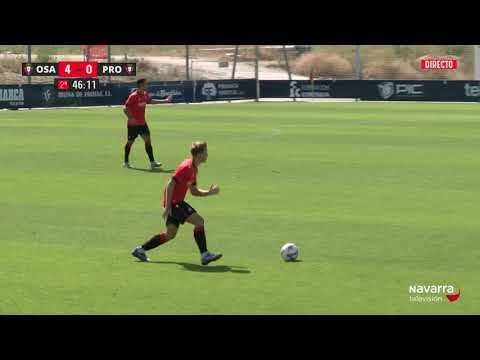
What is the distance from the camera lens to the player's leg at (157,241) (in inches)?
516

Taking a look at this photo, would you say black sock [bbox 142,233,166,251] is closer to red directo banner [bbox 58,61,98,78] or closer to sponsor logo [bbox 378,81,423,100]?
red directo banner [bbox 58,61,98,78]

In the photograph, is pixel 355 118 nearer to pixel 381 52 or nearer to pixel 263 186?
pixel 263 186

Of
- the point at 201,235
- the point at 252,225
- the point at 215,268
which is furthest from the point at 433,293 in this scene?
the point at 252,225

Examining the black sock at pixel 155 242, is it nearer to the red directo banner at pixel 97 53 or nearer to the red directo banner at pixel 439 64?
the red directo banner at pixel 97 53

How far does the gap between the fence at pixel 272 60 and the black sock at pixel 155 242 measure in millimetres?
60490

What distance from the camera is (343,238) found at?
14977mm

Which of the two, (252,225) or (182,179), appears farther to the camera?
(252,225)

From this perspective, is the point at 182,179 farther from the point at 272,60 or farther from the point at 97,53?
the point at 272,60

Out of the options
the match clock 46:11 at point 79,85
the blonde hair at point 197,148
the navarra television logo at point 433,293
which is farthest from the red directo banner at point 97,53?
the navarra television logo at point 433,293

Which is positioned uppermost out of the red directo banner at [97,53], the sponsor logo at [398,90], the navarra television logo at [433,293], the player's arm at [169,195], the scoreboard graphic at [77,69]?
the red directo banner at [97,53]

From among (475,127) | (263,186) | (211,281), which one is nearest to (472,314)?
(211,281)

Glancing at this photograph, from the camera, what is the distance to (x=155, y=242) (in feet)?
43.8

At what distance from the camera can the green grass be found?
1150 centimetres

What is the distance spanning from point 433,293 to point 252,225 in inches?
207
